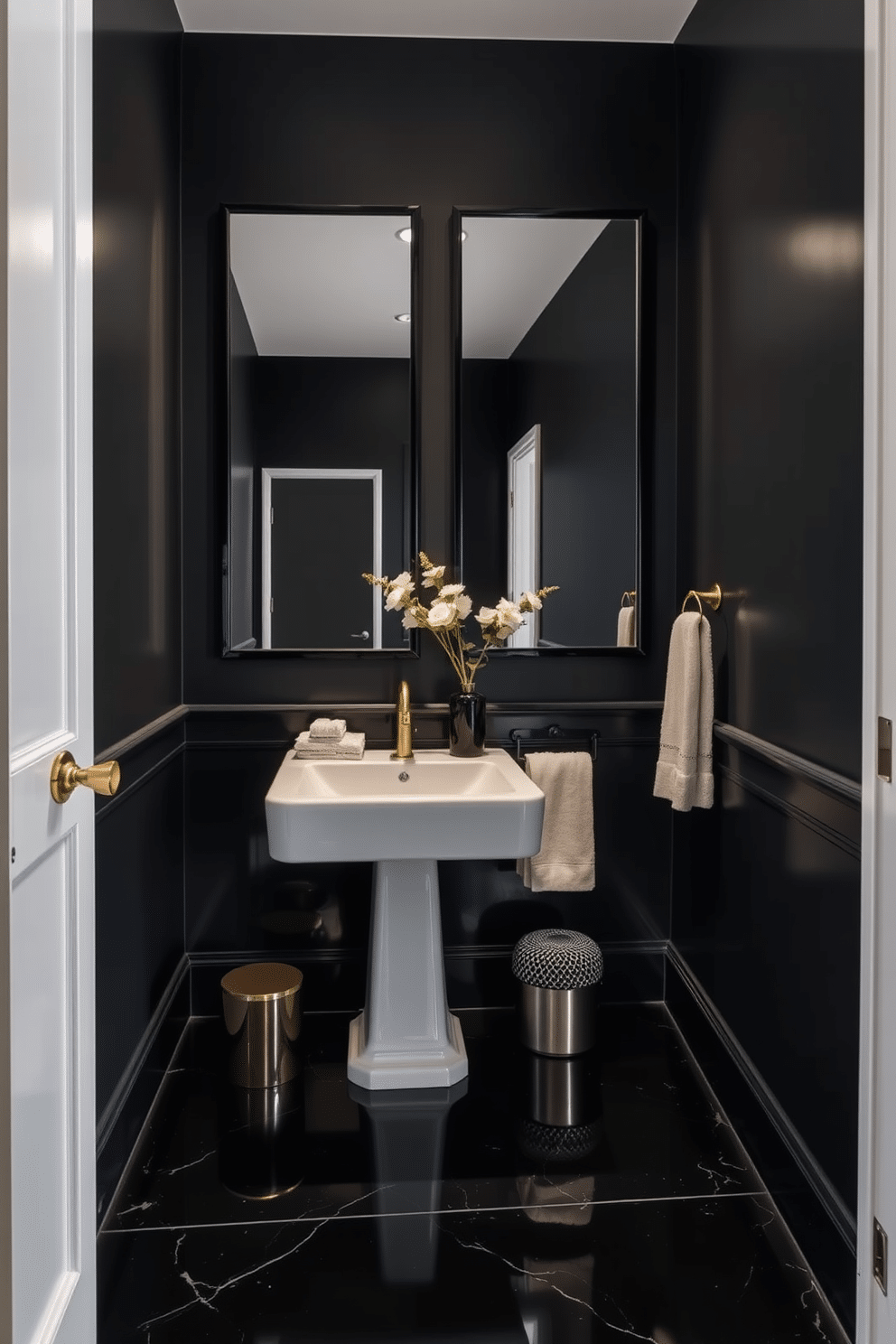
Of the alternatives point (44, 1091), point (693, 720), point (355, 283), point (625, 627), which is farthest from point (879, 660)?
point (355, 283)

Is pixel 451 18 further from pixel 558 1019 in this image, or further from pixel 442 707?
pixel 558 1019

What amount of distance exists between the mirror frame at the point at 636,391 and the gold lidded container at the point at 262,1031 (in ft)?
3.35

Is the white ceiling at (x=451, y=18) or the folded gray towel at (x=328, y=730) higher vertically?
the white ceiling at (x=451, y=18)

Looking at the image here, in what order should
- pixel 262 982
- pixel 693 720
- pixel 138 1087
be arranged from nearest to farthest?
pixel 138 1087
pixel 693 720
pixel 262 982

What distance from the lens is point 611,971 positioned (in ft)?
9.49

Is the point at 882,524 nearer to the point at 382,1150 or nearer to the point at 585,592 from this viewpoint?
the point at 585,592

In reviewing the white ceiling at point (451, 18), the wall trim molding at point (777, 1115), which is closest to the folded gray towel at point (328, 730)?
the wall trim molding at point (777, 1115)

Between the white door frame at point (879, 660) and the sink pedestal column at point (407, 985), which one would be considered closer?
the white door frame at point (879, 660)

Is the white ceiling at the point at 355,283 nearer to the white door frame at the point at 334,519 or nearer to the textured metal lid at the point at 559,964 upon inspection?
the white door frame at the point at 334,519

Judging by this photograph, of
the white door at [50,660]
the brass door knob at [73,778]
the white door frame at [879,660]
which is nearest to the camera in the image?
the white door at [50,660]

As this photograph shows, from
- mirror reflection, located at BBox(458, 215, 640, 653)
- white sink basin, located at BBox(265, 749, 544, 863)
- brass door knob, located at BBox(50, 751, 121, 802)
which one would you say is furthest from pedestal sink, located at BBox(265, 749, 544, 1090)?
brass door knob, located at BBox(50, 751, 121, 802)

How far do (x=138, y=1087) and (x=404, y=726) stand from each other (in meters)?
1.01

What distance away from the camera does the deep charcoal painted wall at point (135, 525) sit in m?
1.87

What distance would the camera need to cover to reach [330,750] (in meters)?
2.59
